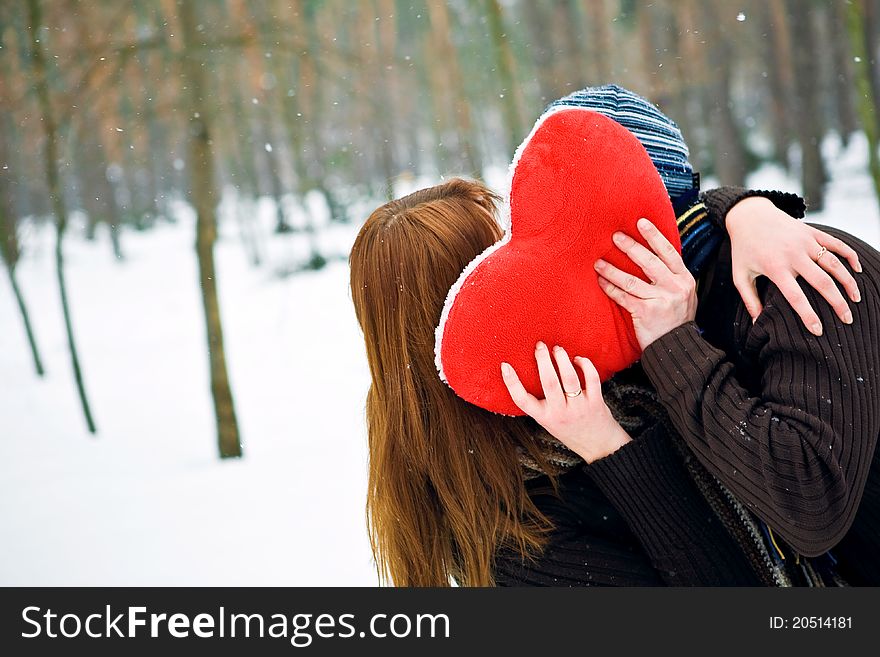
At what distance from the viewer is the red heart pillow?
3.91 feet

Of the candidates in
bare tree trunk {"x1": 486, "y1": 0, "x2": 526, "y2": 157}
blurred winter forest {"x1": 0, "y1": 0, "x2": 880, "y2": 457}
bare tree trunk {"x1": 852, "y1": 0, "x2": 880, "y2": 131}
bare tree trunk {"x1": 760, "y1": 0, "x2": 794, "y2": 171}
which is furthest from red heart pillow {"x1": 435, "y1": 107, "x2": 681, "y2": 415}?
bare tree trunk {"x1": 760, "y1": 0, "x2": 794, "y2": 171}

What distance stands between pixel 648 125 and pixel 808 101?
10.9 m

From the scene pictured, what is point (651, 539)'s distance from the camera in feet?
4.22

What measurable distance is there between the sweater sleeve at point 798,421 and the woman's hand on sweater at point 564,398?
144mm

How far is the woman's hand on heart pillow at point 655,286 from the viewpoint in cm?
119

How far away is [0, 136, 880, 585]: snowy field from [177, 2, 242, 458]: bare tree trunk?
2.35ft

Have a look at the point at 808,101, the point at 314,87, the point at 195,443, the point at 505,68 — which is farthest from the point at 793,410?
the point at 314,87

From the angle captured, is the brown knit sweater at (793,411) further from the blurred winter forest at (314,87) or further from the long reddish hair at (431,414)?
the blurred winter forest at (314,87)

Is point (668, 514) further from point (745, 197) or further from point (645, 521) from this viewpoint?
point (745, 197)

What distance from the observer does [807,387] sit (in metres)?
1.05

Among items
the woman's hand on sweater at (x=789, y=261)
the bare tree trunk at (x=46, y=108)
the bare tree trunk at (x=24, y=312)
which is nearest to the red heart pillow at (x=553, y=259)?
the woman's hand on sweater at (x=789, y=261)

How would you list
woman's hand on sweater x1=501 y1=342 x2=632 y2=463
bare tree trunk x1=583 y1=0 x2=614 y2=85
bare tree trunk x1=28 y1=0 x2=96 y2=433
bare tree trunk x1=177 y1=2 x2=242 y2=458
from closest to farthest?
1. woman's hand on sweater x1=501 y1=342 x2=632 y2=463
2. bare tree trunk x1=177 y1=2 x2=242 y2=458
3. bare tree trunk x1=28 y1=0 x2=96 y2=433
4. bare tree trunk x1=583 y1=0 x2=614 y2=85

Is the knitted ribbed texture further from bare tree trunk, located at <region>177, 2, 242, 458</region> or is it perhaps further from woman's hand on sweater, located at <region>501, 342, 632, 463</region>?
bare tree trunk, located at <region>177, 2, 242, 458</region>

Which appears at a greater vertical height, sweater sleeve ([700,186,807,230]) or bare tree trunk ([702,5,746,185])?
bare tree trunk ([702,5,746,185])
